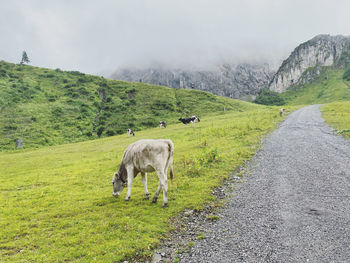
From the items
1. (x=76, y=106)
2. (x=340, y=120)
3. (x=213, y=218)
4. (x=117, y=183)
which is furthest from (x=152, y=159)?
(x=76, y=106)

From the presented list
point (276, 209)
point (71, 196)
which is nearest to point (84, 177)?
point (71, 196)

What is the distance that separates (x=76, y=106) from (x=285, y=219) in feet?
276

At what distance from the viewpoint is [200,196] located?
39.5ft

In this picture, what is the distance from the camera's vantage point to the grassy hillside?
59688 millimetres

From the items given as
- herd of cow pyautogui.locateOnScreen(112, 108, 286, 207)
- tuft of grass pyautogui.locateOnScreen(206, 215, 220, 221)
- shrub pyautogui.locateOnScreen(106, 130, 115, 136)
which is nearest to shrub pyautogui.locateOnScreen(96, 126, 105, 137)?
shrub pyautogui.locateOnScreen(106, 130, 115, 136)

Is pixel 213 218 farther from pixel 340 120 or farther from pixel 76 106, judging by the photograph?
pixel 76 106

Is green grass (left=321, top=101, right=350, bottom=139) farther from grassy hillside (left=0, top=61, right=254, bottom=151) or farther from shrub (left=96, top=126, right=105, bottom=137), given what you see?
shrub (left=96, top=126, right=105, bottom=137)

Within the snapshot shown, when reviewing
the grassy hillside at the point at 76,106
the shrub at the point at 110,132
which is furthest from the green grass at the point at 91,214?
the shrub at the point at 110,132

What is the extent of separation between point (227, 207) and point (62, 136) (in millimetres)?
57865

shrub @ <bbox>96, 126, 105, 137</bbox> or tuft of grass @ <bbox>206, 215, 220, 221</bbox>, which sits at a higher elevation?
shrub @ <bbox>96, 126, 105, 137</bbox>

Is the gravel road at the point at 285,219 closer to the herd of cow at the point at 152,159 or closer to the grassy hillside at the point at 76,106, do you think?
the herd of cow at the point at 152,159

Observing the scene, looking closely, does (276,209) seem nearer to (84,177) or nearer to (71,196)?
(71,196)

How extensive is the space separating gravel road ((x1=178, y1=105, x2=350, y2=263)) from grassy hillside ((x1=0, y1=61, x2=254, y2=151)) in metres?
53.1

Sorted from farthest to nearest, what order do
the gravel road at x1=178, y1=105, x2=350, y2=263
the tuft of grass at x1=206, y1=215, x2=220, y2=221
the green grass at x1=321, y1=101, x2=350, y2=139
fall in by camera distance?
1. the green grass at x1=321, y1=101, x2=350, y2=139
2. the tuft of grass at x1=206, y1=215, x2=220, y2=221
3. the gravel road at x1=178, y1=105, x2=350, y2=263
